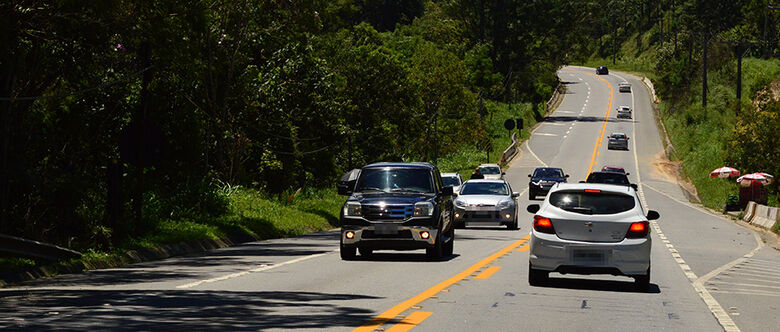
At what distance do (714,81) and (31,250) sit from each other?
10417 centimetres

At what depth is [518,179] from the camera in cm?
7162

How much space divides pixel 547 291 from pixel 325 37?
170 ft

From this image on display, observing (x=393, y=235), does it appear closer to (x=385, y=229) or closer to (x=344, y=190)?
(x=385, y=229)

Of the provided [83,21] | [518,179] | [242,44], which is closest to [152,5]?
[83,21]

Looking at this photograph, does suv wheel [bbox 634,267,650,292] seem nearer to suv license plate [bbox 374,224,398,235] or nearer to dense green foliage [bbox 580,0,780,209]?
suv license plate [bbox 374,224,398,235]

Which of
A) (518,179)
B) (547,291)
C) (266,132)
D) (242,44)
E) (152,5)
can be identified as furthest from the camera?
(518,179)

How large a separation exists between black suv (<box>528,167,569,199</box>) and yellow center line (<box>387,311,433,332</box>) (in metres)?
41.0

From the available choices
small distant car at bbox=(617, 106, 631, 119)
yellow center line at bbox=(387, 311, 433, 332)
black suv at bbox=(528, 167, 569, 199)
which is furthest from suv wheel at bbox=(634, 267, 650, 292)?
small distant car at bbox=(617, 106, 631, 119)

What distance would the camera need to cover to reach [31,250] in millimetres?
15891

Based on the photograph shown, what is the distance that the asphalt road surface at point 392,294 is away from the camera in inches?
426

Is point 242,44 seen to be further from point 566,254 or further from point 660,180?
point 660,180

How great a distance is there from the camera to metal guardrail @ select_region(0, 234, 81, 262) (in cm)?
1534

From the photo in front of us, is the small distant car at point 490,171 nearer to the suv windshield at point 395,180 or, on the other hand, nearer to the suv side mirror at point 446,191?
the suv side mirror at point 446,191

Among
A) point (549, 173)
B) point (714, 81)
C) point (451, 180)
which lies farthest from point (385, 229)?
point (714, 81)
